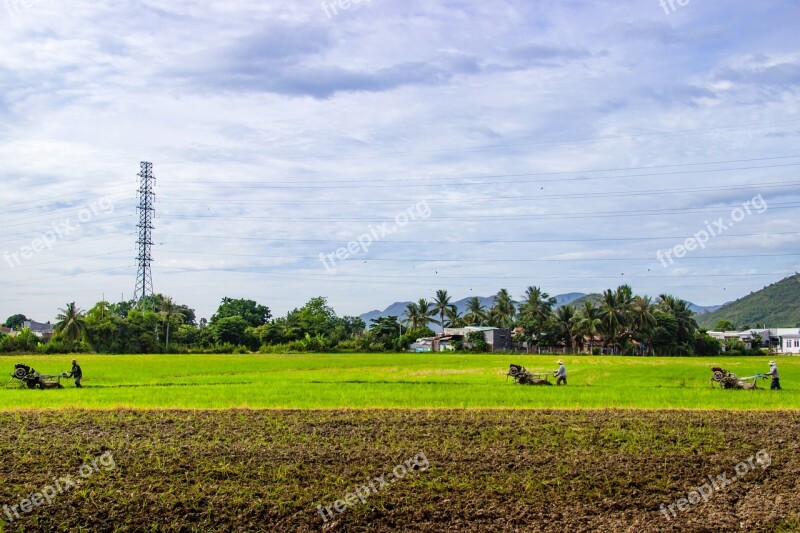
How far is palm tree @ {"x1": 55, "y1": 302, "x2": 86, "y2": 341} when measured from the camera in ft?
337

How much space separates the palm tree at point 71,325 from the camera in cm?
10262

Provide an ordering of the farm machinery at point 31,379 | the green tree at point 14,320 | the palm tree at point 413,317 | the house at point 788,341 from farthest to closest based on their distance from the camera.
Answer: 1. the green tree at point 14,320
2. the house at point 788,341
3. the palm tree at point 413,317
4. the farm machinery at point 31,379

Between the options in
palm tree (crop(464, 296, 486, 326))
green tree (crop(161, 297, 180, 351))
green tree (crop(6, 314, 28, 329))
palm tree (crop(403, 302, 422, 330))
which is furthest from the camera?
green tree (crop(6, 314, 28, 329))

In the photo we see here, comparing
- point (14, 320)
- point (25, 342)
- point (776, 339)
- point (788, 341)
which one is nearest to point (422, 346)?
point (25, 342)

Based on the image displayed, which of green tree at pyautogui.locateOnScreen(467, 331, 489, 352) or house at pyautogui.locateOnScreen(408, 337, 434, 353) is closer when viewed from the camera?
green tree at pyautogui.locateOnScreen(467, 331, 489, 352)

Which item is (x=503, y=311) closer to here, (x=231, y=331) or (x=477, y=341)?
(x=477, y=341)

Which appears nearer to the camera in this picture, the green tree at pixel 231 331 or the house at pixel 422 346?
the green tree at pixel 231 331

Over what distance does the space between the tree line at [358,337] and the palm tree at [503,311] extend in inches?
118

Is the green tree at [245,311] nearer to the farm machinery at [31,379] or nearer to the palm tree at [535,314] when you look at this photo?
the palm tree at [535,314]

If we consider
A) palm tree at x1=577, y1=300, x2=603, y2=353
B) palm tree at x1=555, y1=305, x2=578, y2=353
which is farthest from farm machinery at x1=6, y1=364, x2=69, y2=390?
palm tree at x1=555, y1=305, x2=578, y2=353

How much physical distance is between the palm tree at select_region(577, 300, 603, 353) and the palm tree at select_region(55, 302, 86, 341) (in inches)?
3066

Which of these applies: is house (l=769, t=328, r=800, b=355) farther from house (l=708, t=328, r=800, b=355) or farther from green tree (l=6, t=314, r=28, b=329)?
green tree (l=6, t=314, r=28, b=329)

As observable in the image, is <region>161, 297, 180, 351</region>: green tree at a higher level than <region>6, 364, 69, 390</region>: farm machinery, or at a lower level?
higher

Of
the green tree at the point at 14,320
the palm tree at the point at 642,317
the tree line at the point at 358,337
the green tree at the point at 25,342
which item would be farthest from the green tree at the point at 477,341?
the green tree at the point at 14,320
